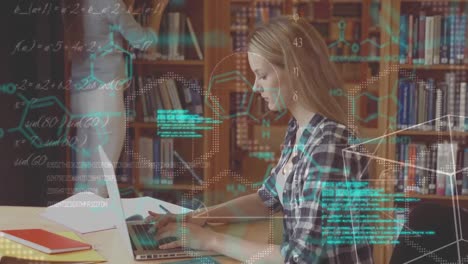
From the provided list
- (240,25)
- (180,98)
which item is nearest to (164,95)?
(180,98)

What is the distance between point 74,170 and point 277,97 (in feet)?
1.81

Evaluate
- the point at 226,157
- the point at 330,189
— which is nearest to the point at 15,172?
the point at 226,157

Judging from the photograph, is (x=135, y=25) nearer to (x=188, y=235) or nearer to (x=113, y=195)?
(x=113, y=195)

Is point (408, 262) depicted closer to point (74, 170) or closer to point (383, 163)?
point (383, 163)

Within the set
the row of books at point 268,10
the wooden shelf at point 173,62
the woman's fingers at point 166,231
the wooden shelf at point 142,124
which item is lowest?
the woman's fingers at point 166,231

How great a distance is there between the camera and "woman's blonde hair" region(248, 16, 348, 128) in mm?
1371

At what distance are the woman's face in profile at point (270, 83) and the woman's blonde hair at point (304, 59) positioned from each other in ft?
0.05

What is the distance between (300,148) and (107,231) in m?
0.52

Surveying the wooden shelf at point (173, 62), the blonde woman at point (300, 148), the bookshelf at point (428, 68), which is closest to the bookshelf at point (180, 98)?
the wooden shelf at point (173, 62)

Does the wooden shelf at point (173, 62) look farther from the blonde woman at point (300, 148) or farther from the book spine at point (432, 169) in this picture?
the book spine at point (432, 169)

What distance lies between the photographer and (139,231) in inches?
55.7

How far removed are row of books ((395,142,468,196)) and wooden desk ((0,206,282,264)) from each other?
0.36m

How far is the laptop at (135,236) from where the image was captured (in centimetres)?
134

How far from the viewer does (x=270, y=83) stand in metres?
1.42
